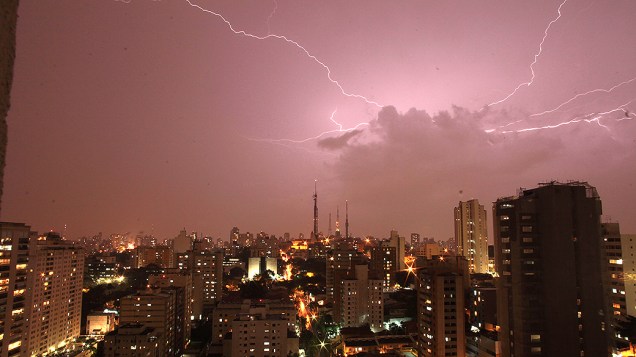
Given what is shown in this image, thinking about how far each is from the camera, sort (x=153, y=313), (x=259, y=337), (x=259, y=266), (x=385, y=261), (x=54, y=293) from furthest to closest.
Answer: (x=259, y=266) → (x=385, y=261) → (x=54, y=293) → (x=153, y=313) → (x=259, y=337)

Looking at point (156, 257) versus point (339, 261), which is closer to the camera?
point (339, 261)

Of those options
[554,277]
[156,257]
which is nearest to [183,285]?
[554,277]

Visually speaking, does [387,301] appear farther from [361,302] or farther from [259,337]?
[259,337]

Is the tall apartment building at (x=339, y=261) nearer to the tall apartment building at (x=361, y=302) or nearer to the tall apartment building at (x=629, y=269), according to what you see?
the tall apartment building at (x=361, y=302)

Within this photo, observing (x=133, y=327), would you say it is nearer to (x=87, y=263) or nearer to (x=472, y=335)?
(x=472, y=335)

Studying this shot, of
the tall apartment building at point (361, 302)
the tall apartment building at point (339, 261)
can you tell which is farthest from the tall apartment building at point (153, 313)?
the tall apartment building at point (339, 261)
